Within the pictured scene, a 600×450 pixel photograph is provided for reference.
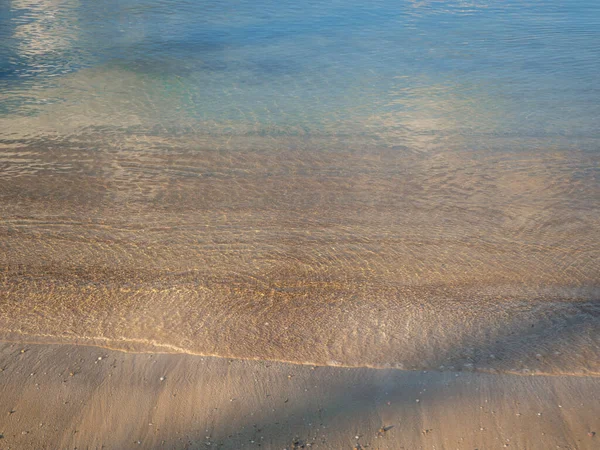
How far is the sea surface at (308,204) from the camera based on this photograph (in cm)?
248

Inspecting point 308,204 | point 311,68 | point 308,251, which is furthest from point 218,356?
point 311,68

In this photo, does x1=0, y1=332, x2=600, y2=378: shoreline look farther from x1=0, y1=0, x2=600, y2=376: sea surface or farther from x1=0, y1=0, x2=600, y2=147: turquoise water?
x1=0, y1=0, x2=600, y2=147: turquoise water

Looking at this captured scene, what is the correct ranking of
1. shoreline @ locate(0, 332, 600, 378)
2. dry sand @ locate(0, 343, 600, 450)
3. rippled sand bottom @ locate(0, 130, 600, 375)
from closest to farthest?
dry sand @ locate(0, 343, 600, 450), shoreline @ locate(0, 332, 600, 378), rippled sand bottom @ locate(0, 130, 600, 375)

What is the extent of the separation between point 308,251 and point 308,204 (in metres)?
0.70

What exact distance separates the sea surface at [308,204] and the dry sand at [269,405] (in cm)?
10

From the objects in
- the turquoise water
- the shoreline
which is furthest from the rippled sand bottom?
the turquoise water

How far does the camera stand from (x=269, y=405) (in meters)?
2.06

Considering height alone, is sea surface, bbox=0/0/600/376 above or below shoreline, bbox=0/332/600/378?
below

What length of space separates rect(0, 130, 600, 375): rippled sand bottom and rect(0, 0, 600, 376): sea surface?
0.01 meters

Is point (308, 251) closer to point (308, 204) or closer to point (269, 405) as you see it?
point (308, 204)

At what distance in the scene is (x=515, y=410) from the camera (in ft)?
6.63

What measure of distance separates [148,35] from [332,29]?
3.29 metres

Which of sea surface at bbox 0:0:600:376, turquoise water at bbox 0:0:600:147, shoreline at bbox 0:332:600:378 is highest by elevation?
shoreline at bbox 0:332:600:378

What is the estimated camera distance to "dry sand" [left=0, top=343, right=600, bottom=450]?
1.91m
